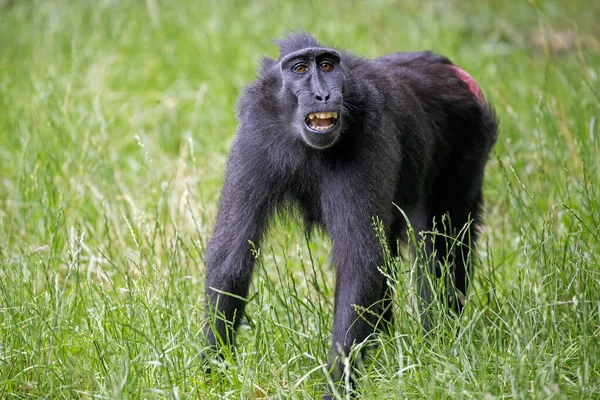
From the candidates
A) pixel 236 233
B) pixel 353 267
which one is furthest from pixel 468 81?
pixel 236 233

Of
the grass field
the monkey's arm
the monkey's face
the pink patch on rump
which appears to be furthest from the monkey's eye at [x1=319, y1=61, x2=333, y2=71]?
the pink patch on rump

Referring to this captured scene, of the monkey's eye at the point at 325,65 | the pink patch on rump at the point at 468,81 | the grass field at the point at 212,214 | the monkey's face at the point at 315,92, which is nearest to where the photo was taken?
the grass field at the point at 212,214

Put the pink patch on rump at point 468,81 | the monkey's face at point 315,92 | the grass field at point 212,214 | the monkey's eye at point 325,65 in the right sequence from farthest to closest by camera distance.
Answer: the pink patch on rump at point 468,81 → the monkey's eye at point 325,65 → the monkey's face at point 315,92 → the grass field at point 212,214

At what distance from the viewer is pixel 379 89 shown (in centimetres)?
418

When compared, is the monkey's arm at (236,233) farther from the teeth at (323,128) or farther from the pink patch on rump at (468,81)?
the pink patch on rump at (468,81)

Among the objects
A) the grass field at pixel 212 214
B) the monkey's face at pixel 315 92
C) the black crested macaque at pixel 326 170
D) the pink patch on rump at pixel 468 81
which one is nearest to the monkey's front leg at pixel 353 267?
the black crested macaque at pixel 326 170

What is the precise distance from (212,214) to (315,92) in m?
2.32

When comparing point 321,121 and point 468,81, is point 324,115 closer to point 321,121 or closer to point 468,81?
point 321,121

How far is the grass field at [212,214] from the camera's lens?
12.2 feet

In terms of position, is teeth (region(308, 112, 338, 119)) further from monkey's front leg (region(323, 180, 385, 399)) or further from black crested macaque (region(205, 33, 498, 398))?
monkey's front leg (region(323, 180, 385, 399))

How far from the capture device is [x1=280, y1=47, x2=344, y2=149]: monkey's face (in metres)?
3.83

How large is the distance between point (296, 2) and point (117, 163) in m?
3.84

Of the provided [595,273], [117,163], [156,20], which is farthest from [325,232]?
[156,20]

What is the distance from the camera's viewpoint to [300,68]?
4.01 metres
